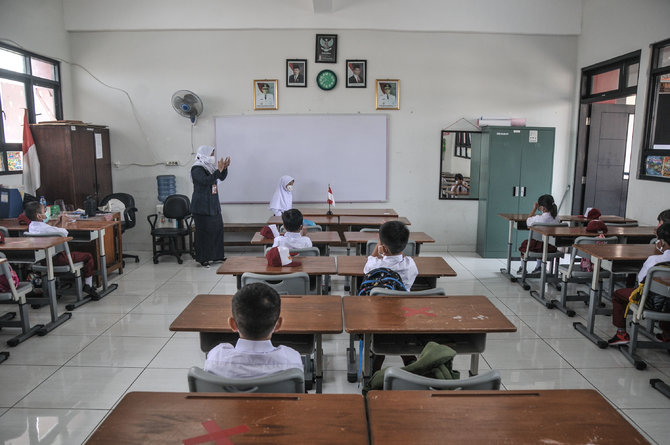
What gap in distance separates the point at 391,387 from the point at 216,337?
1.21 m

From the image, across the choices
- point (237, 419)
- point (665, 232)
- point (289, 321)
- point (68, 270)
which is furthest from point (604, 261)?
point (68, 270)

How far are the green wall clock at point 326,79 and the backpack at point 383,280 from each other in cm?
476

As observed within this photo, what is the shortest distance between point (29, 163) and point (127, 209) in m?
1.28

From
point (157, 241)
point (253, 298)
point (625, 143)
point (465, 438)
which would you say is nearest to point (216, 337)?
point (253, 298)

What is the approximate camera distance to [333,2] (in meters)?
6.75

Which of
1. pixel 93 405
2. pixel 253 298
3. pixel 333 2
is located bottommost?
pixel 93 405

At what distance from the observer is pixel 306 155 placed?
23.5ft

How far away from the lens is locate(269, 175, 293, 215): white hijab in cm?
670

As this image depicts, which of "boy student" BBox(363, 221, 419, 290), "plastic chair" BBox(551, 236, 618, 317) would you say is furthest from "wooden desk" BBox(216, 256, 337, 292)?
"plastic chair" BBox(551, 236, 618, 317)

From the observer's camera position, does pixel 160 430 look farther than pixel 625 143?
No

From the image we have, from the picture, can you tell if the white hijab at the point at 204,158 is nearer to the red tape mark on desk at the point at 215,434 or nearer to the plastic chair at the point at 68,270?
the plastic chair at the point at 68,270

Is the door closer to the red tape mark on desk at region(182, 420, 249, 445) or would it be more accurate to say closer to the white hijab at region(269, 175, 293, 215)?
the white hijab at region(269, 175, 293, 215)

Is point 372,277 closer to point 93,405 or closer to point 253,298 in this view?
point 253,298

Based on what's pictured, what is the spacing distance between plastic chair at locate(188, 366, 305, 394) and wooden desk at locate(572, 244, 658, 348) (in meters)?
3.07
